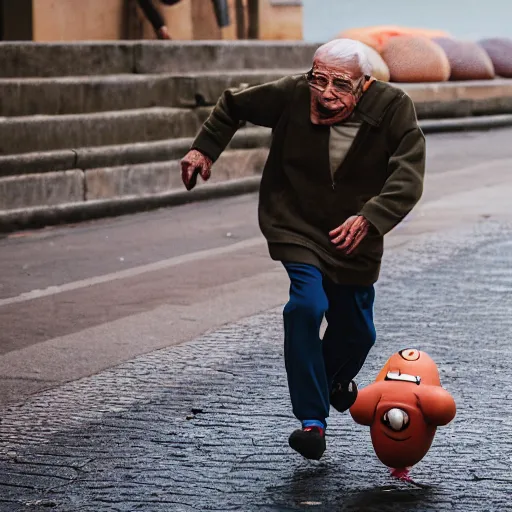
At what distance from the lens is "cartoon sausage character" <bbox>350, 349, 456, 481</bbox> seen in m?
4.82

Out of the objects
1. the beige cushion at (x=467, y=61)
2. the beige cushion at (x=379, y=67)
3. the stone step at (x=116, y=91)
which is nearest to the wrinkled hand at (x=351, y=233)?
the stone step at (x=116, y=91)

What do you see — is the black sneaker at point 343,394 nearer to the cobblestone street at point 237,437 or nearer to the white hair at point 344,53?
the cobblestone street at point 237,437

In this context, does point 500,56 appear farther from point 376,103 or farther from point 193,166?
point 376,103

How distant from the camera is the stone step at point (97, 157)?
1139 cm

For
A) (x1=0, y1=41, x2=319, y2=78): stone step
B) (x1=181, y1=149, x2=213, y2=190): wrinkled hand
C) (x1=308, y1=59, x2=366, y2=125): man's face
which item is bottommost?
(x1=0, y1=41, x2=319, y2=78): stone step

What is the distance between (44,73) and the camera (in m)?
12.6

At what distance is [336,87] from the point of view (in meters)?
4.98

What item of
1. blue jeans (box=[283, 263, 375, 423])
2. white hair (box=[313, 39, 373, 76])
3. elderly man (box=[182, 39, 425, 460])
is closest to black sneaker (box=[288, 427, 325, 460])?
elderly man (box=[182, 39, 425, 460])

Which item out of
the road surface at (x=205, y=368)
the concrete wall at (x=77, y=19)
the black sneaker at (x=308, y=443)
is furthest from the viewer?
the concrete wall at (x=77, y=19)

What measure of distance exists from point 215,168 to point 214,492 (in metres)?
9.11

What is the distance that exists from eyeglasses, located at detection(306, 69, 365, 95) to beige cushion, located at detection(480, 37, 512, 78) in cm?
1995

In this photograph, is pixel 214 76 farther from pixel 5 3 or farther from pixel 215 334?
pixel 215 334

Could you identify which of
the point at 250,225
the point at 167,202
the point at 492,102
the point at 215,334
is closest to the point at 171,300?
the point at 215,334

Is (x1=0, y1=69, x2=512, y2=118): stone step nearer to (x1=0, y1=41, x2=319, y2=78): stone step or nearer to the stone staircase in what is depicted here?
the stone staircase
